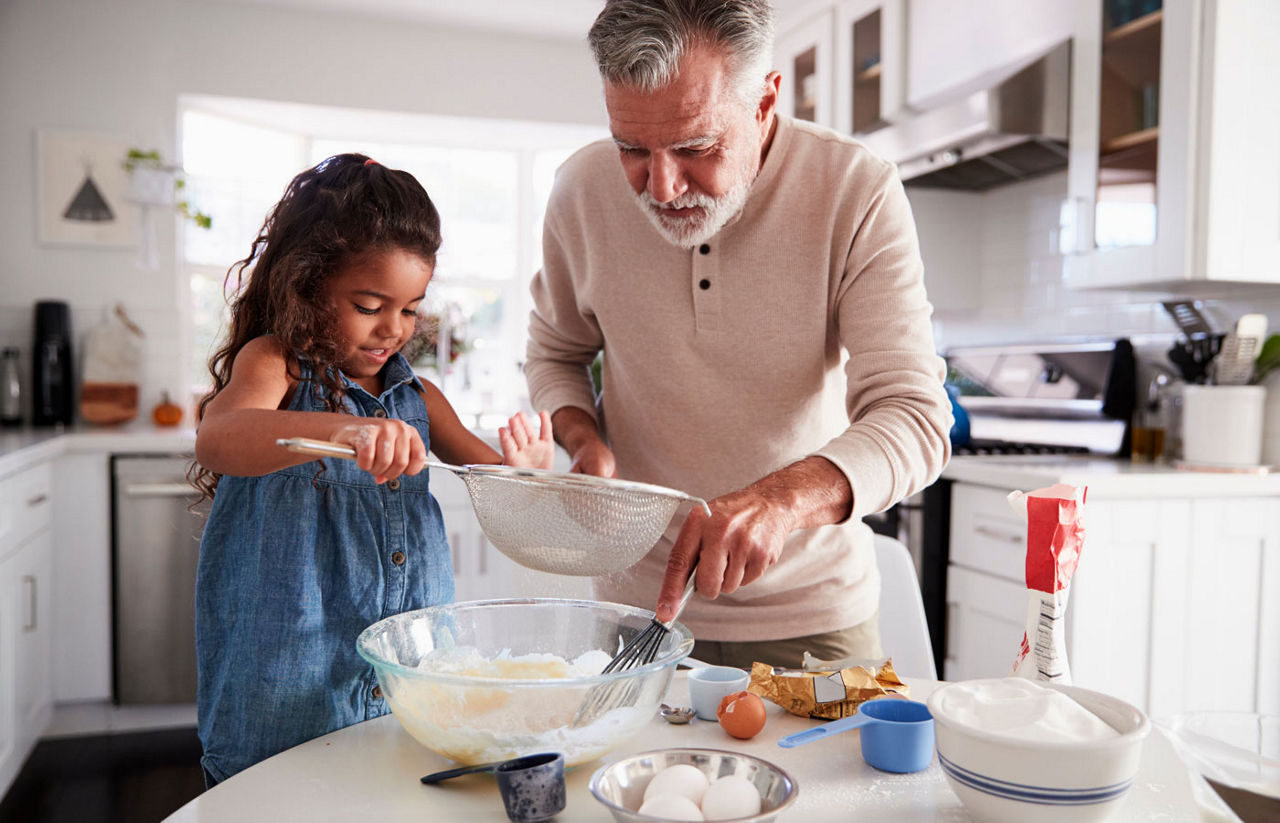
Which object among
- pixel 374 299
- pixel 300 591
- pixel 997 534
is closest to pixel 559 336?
pixel 374 299

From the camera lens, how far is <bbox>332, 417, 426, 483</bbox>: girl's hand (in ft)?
2.96

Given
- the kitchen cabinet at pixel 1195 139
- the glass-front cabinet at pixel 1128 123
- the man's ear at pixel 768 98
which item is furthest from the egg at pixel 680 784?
the glass-front cabinet at pixel 1128 123

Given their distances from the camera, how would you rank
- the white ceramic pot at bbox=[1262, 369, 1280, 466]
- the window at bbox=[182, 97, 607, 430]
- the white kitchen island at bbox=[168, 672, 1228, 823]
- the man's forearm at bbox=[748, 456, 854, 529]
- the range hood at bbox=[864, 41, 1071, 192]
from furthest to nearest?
the window at bbox=[182, 97, 607, 430]
the range hood at bbox=[864, 41, 1071, 192]
the white ceramic pot at bbox=[1262, 369, 1280, 466]
the man's forearm at bbox=[748, 456, 854, 529]
the white kitchen island at bbox=[168, 672, 1228, 823]

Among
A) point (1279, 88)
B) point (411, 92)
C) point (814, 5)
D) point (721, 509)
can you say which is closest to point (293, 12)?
point (411, 92)

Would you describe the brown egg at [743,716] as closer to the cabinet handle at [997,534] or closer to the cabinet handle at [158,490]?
the cabinet handle at [997,534]

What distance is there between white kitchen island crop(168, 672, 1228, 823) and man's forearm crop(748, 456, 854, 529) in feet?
0.76

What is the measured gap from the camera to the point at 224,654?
1145 mm

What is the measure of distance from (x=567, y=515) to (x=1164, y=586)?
187 cm

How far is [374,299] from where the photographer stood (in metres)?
1.19

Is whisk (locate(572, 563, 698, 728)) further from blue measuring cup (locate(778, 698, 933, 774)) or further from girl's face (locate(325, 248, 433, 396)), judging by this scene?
girl's face (locate(325, 248, 433, 396))

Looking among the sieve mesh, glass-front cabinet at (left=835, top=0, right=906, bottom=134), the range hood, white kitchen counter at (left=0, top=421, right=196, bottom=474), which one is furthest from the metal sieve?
glass-front cabinet at (left=835, top=0, right=906, bottom=134)

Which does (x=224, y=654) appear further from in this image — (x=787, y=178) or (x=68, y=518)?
(x=68, y=518)

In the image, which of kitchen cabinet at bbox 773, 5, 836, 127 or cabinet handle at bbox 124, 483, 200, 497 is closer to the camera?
cabinet handle at bbox 124, 483, 200, 497

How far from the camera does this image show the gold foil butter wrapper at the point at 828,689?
99 centimetres
